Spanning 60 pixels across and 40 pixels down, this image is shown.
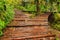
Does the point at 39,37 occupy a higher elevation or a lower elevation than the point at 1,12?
lower

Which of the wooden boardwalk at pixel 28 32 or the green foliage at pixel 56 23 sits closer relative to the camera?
the wooden boardwalk at pixel 28 32

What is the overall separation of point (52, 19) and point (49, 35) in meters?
3.75

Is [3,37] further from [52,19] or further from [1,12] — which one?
[52,19]

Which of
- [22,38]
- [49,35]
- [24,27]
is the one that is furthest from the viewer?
[24,27]

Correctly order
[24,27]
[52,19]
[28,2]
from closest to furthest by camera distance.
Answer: [24,27] < [52,19] < [28,2]

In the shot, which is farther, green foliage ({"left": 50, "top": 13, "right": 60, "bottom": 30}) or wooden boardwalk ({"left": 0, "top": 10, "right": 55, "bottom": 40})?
green foliage ({"left": 50, "top": 13, "right": 60, "bottom": 30})

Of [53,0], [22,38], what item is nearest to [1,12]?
[22,38]

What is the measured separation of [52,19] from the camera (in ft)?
42.2

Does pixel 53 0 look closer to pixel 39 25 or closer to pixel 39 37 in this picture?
pixel 39 25

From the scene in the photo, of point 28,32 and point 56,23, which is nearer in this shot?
point 28,32

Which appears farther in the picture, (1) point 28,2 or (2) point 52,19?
(1) point 28,2

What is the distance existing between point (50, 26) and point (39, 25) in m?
0.77

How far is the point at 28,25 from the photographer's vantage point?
11.9 meters

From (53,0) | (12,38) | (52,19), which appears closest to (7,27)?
(12,38)
